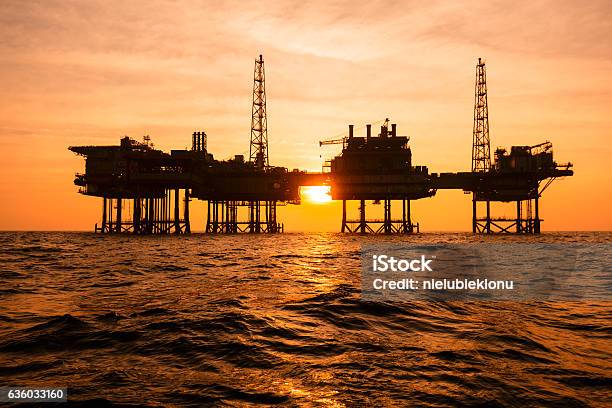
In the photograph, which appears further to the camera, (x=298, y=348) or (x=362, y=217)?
(x=362, y=217)

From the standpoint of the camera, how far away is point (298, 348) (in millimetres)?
9867

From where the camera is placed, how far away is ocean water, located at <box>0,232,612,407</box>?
7.21 metres

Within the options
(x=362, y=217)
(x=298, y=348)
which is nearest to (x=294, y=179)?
(x=362, y=217)

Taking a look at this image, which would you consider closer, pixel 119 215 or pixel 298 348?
pixel 298 348

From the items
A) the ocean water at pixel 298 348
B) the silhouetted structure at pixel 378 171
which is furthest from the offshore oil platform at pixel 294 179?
the ocean water at pixel 298 348

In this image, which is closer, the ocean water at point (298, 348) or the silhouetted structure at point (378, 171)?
the ocean water at point (298, 348)

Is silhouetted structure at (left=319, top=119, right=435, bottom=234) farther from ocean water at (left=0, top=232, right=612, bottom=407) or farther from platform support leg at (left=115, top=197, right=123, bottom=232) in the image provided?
ocean water at (left=0, top=232, right=612, bottom=407)

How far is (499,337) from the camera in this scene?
35.2 feet

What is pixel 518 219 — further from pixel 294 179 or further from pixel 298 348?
pixel 298 348

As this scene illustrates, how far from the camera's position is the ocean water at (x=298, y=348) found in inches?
284

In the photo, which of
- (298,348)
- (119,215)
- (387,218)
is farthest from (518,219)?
(298,348)

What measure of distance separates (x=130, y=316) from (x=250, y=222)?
354 feet

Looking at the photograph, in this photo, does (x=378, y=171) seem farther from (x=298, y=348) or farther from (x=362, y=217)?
(x=298, y=348)

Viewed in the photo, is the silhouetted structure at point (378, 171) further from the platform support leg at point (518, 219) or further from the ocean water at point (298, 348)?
the ocean water at point (298, 348)
